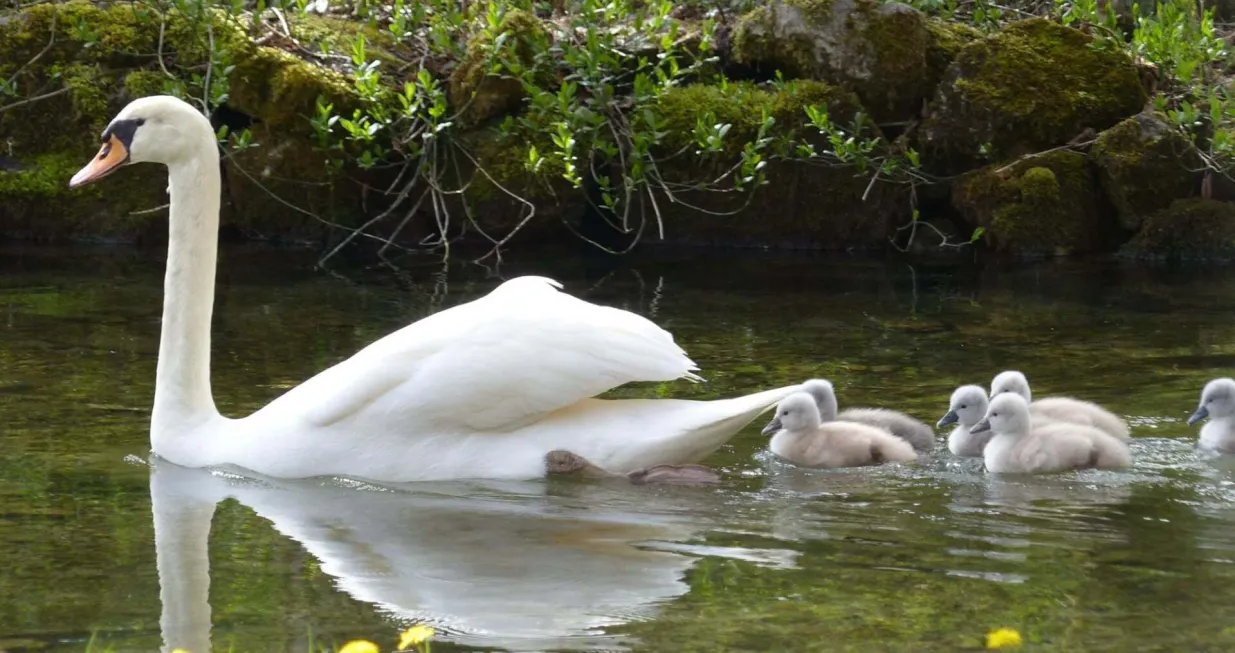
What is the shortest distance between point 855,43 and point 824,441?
6646mm

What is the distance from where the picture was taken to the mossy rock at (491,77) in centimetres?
1186

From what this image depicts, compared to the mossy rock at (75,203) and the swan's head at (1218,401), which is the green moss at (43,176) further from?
the swan's head at (1218,401)

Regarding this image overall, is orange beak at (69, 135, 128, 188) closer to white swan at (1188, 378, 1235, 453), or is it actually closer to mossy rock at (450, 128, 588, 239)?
white swan at (1188, 378, 1235, 453)

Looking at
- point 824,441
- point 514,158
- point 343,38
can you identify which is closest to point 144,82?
point 343,38

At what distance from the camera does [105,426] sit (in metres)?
6.80

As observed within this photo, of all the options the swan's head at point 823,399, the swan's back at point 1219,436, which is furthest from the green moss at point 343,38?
the swan's back at point 1219,436

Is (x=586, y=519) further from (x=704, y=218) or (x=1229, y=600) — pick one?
(x=704, y=218)

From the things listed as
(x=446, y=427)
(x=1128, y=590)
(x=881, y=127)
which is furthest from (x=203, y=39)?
(x=1128, y=590)

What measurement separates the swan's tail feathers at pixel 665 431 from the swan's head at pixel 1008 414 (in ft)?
2.95

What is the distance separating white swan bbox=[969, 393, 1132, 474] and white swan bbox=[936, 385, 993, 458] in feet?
0.81

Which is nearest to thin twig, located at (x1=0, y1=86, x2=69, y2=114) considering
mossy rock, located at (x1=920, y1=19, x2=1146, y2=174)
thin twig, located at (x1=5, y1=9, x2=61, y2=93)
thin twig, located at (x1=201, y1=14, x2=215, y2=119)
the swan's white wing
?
thin twig, located at (x1=5, y1=9, x2=61, y2=93)

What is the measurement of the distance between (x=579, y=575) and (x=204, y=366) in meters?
2.16

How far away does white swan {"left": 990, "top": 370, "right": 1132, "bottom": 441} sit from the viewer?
20.9 ft

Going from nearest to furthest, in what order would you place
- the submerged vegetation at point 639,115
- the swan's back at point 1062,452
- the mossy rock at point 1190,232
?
the swan's back at point 1062,452
the submerged vegetation at point 639,115
the mossy rock at point 1190,232
